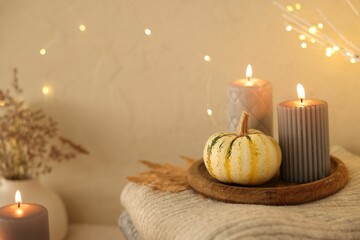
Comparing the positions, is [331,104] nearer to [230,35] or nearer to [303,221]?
[230,35]

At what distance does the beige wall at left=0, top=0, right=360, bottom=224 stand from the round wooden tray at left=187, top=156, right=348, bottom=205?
0.26m

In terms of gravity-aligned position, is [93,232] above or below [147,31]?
below

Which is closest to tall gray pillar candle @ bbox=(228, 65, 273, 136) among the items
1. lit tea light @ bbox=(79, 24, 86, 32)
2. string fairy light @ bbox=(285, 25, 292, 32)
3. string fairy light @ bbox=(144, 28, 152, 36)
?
string fairy light @ bbox=(285, 25, 292, 32)

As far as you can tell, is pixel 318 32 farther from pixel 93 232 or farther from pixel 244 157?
pixel 93 232

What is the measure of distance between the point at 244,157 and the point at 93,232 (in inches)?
20.4

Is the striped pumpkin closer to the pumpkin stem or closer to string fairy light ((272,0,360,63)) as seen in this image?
the pumpkin stem

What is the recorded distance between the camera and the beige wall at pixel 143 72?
1.15 metres

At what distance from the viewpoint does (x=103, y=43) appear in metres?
1.24

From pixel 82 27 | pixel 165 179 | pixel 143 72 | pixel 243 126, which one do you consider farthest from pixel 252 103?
pixel 82 27

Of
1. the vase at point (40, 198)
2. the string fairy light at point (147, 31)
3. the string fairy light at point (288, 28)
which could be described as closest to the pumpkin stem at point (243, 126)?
the string fairy light at point (288, 28)

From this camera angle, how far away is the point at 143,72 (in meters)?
1.23

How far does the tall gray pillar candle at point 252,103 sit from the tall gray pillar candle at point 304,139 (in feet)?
A: 0.15

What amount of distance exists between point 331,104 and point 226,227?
0.46 m

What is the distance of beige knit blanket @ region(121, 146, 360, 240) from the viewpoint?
2.56 feet
